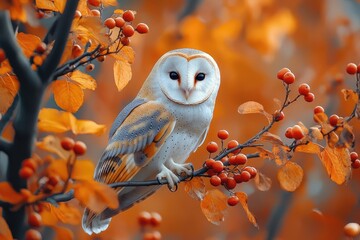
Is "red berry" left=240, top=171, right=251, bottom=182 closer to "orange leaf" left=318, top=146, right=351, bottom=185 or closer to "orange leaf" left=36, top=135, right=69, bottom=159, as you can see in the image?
"orange leaf" left=318, top=146, right=351, bottom=185

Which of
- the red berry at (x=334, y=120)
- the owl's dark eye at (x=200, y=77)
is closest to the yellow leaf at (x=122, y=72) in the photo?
the owl's dark eye at (x=200, y=77)

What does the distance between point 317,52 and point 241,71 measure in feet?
1.66

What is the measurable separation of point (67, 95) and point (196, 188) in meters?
0.24

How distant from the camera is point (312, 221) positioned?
9.01ft

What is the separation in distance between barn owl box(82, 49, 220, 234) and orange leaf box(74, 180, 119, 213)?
28 centimetres

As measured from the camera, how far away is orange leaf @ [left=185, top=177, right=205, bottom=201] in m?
1.03

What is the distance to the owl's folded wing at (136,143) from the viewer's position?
1121 millimetres

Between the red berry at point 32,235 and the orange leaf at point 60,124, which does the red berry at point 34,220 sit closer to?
the red berry at point 32,235

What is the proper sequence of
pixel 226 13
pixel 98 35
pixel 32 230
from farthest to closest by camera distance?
pixel 226 13 < pixel 98 35 < pixel 32 230

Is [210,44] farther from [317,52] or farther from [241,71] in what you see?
[317,52]

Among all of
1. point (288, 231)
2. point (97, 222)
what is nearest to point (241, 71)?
point (288, 231)

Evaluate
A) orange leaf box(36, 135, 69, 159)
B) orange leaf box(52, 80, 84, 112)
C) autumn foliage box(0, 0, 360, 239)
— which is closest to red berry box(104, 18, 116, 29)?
autumn foliage box(0, 0, 360, 239)

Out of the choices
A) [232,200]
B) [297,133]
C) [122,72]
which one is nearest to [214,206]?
[232,200]

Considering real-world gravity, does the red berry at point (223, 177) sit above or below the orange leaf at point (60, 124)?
above
